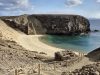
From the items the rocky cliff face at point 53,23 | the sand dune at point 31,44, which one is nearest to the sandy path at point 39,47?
the sand dune at point 31,44

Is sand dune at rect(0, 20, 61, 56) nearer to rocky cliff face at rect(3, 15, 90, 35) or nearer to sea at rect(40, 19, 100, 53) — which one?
sea at rect(40, 19, 100, 53)

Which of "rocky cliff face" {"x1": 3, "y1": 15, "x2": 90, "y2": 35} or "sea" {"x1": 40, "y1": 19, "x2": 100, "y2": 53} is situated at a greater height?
"rocky cliff face" {"x1": 3, "y1": 15, "x2": 90, "y2": 35}

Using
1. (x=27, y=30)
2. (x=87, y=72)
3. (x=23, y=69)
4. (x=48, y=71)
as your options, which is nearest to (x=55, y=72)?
(x=48, y=71)

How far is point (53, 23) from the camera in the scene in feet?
370

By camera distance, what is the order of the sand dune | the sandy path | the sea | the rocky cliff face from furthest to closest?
the rocky cliff face, the sea, the sand dune, the sandy path

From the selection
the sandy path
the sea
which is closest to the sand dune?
the sandy path

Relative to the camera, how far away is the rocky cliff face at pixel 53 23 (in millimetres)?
104938

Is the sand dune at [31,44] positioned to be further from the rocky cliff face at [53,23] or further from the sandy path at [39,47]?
the rocky cliff face at [53,23]

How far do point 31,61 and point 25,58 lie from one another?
1.87 metres

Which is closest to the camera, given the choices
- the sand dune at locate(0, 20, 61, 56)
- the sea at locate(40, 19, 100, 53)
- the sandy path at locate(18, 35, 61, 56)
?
the sandy path at locate(18, 35, 61, 56)

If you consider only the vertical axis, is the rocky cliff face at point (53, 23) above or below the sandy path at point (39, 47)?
above

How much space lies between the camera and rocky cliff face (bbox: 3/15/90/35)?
104938 mm

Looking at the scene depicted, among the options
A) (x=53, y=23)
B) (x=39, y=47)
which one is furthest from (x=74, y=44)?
(x=53, y=23)

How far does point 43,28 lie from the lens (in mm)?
110875
